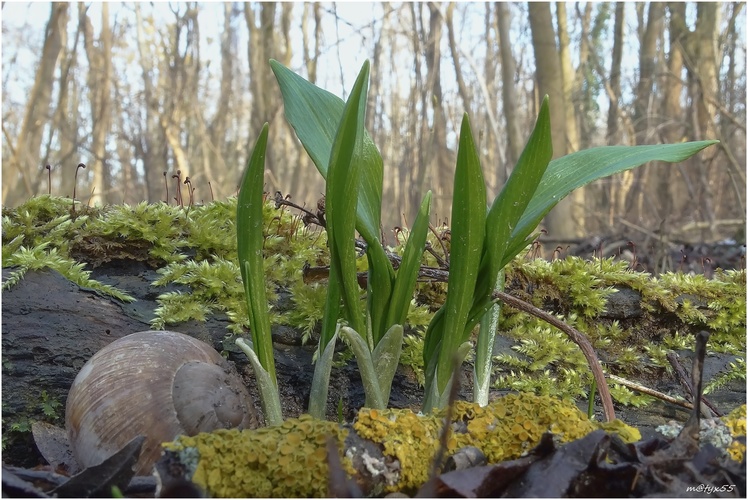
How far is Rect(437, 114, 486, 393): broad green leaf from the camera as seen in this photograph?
1132 millimetres

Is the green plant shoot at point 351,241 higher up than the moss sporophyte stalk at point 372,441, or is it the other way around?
the green plant shoot at point 351,241

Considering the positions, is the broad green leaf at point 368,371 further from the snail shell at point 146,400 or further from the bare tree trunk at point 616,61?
the bare tree trunk at point 616,61

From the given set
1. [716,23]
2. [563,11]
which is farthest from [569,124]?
[716,23]

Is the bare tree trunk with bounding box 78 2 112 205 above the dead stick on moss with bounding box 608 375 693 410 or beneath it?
above

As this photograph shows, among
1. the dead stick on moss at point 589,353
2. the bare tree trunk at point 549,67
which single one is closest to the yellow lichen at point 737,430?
the dead stick on moss at point 589,353

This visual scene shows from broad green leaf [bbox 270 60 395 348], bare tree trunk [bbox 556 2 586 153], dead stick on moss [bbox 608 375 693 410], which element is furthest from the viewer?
bare tree trunk [bbox 556 2 586 153]

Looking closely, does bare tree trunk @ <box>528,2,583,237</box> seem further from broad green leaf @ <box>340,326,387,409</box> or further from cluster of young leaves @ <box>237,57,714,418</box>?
broad green leaf @ <box>340,326,387,409</box>

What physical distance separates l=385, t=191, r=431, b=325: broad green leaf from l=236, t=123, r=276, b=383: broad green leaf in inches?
12.7

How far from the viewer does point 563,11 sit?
8.60m

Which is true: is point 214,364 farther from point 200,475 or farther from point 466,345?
point 466,345

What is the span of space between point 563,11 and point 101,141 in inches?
423

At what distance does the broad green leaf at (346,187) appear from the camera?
3.69 feet

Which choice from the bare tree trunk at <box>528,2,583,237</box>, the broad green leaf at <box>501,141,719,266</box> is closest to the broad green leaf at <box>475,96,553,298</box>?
the broad green leaf at <box>501,141,719,266</box>

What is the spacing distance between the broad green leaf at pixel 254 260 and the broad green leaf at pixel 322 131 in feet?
0.54
